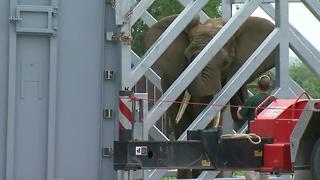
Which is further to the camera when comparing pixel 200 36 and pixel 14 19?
pixel 200 36

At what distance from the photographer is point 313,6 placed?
26.1 ft

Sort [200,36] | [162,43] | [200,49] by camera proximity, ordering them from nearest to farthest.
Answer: [162,43]
[200,49]
[200,36]

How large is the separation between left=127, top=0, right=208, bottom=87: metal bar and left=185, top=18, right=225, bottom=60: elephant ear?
1470 millimetres

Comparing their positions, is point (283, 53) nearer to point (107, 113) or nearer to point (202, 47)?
point (202, 47)

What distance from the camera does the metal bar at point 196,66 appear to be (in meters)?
7.16

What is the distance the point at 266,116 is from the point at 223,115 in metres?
2.61

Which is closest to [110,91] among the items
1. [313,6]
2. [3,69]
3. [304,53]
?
[3,69]

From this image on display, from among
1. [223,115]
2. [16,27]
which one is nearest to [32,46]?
[16,27]

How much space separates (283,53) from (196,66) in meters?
1.04

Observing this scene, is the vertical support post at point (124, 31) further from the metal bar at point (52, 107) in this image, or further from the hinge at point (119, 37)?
the metal bar at point (52, 107)

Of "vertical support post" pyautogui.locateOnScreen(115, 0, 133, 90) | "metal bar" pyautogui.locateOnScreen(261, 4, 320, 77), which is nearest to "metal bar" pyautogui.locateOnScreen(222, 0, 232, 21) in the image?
"metal bar" pyautogui.locateOnScreen(261, 4, 320, 77)

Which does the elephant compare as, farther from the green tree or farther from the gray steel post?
the gray steel post

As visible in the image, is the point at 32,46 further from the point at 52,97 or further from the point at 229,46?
the point at 229,46

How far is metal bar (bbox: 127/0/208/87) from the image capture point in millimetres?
6906
